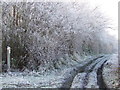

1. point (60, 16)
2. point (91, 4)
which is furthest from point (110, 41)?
point (60, 16)

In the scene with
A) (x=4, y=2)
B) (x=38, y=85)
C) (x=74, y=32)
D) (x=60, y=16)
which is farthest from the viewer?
(x=74, y=32)

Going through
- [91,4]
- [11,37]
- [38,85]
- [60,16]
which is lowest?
[38,85]

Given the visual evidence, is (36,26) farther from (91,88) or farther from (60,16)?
(91,88)

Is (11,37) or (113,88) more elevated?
(11,37)

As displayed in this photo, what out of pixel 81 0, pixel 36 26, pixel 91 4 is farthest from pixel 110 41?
pixel 36 26

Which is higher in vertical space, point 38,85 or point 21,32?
point 21,32

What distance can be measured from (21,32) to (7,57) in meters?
1.56

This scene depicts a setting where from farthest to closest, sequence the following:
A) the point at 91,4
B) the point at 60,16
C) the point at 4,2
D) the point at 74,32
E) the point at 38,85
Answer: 1. the point at 91,4
2. the point at 74,32
3. the point at 60,16
4. the point at 4,2
5. the point at 38,85

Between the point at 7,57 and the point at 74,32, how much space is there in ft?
22.2

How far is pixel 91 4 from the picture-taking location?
20.9 meters

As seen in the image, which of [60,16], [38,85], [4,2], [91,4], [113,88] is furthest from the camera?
[91,4]

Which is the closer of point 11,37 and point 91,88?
point 91,88

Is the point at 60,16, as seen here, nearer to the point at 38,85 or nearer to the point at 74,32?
the point at 74,32

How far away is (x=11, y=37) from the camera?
13.3m
